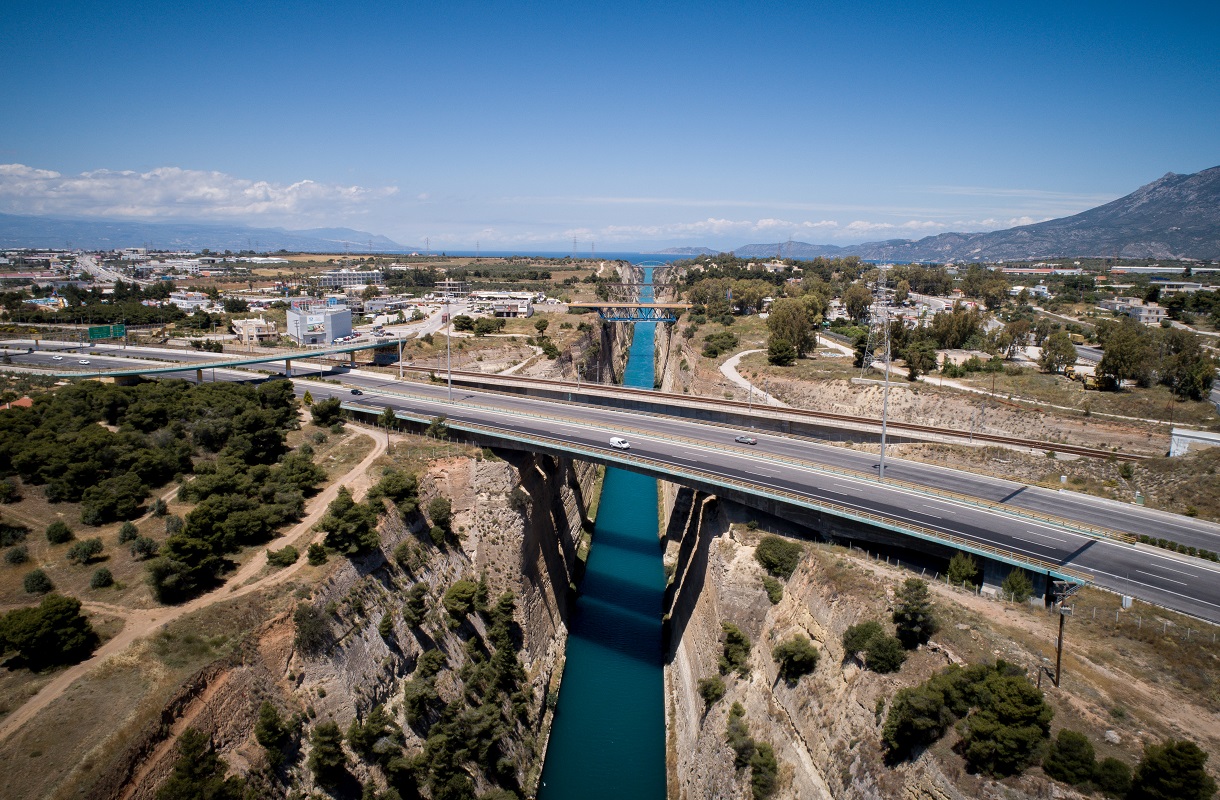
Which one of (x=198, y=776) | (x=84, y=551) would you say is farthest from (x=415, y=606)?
(x=84, y=551)

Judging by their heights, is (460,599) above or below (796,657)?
below

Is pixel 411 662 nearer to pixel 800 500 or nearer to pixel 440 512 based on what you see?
pixel 440 512

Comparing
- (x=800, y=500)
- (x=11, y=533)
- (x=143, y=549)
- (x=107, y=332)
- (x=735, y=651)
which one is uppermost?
(x=107, y=332)

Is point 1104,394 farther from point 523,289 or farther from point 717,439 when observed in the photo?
point 523,289

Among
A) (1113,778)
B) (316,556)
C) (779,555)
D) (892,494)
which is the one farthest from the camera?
(892,494)

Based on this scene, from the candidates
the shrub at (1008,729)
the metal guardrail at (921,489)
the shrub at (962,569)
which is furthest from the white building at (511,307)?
the shrub at (1008,729)

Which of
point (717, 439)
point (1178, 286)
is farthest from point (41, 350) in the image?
point (1178, 286)
